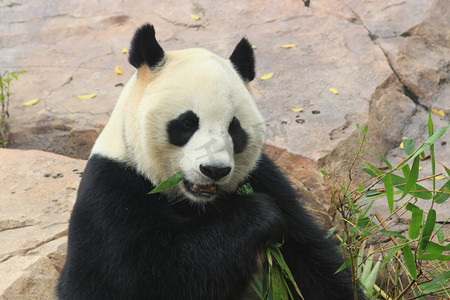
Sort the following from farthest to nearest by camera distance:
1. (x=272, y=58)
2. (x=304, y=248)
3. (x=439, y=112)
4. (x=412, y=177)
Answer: (x=272, y=58) → (x=439, y=112) → (x=304, y=248) → (x=412, y=177)

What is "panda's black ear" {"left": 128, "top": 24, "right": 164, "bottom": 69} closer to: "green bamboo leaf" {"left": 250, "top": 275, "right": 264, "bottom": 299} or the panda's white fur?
the panda's white fur

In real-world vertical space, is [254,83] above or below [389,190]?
below

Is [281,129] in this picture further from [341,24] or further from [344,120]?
[341,24]

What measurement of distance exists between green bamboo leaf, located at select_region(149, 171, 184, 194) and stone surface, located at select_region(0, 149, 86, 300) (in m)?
1.34

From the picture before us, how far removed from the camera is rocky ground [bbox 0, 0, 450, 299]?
4.66 metres

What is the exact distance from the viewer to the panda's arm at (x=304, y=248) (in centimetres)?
346

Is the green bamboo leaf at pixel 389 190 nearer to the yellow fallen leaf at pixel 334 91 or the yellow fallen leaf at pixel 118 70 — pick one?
the yellow fallen leaf at pixel 334 91

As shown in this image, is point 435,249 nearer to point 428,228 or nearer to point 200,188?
point 428,228

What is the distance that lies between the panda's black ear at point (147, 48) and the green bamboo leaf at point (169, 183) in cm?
60

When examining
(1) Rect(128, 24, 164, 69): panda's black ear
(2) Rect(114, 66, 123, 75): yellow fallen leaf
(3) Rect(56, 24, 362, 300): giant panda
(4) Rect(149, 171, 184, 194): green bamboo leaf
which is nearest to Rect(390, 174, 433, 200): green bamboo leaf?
(3) Rect(56, 24, 362, 300): giant panda

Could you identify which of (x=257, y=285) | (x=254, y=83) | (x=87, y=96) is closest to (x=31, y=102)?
(x=87, y=96)

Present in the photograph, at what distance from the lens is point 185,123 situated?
2.86 meters

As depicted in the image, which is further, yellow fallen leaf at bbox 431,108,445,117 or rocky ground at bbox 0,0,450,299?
yellow fallen leaf at bbox 431,108,445,117

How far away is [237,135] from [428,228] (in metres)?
1.02
